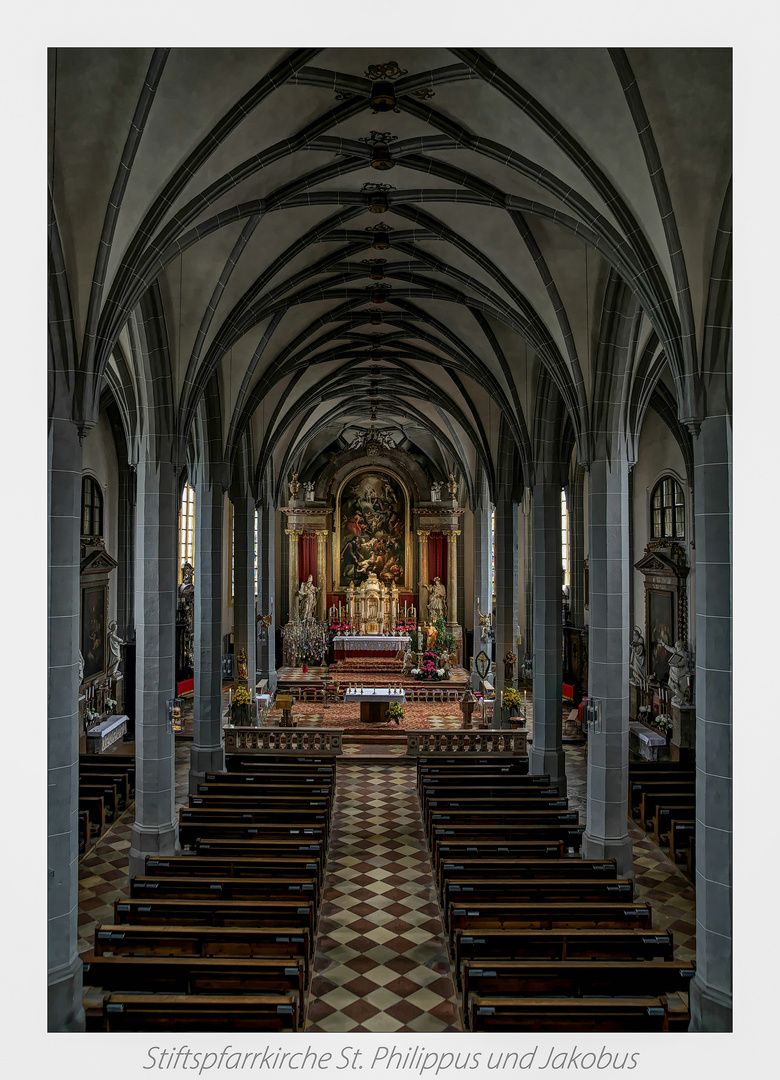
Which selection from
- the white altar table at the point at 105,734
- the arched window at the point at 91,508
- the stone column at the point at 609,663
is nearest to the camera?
the stone column at the point at 609,663

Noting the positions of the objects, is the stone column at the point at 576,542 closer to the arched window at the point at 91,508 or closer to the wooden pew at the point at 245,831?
the arched window at the point at 91,508

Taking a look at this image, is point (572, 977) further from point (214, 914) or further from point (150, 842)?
point (150, 842)

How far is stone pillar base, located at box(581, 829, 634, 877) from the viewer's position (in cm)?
1203

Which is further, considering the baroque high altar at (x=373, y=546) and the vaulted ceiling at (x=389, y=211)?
the baroque high altar at (x=373, y=546)

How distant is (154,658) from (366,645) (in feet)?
74.6

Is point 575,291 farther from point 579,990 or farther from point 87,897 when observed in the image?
point 87,897

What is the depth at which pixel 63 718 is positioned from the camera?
7.85 meters

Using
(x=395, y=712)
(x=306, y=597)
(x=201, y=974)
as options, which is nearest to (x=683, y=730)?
(x=395, y=712)

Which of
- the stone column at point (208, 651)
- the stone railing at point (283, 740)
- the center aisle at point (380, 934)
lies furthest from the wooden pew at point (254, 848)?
the stone railing at point (283, 740)

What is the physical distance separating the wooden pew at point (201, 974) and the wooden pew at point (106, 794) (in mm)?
7213

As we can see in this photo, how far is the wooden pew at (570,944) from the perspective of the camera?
7977mm

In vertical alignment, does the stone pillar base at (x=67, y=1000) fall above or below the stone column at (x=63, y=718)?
below

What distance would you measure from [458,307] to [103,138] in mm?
11379

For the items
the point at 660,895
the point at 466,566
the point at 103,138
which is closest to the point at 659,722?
the point at 660,895
